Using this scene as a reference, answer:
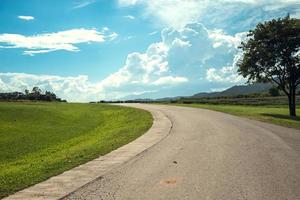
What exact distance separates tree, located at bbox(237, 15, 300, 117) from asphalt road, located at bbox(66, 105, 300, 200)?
31.3 m

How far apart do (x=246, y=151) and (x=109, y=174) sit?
5.93 m

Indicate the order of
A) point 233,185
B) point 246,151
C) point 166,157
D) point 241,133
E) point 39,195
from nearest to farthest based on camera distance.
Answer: point 39,195 < point 233,185 < point 166,157 < point 246,151 < point 241,133

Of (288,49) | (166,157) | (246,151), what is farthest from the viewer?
(288,49)

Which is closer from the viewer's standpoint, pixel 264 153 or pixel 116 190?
pixel 116 190

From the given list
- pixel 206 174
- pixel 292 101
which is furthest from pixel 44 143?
pixel 292 101

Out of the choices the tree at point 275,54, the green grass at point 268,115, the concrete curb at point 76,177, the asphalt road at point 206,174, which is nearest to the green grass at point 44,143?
the concrete curb at point 76,177

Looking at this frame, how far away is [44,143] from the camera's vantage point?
25.7m

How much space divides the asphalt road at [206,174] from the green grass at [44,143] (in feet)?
5.99

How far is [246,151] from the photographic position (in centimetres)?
1533

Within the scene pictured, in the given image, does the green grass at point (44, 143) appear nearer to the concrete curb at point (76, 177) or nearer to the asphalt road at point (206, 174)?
the concrete curb at point (76, 177)

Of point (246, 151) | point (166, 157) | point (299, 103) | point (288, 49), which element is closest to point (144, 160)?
point (166, 157)

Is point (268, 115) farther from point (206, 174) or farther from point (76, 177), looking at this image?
point (76, 177)

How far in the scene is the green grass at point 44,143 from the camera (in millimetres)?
11865

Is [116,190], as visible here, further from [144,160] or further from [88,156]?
[88,156]
